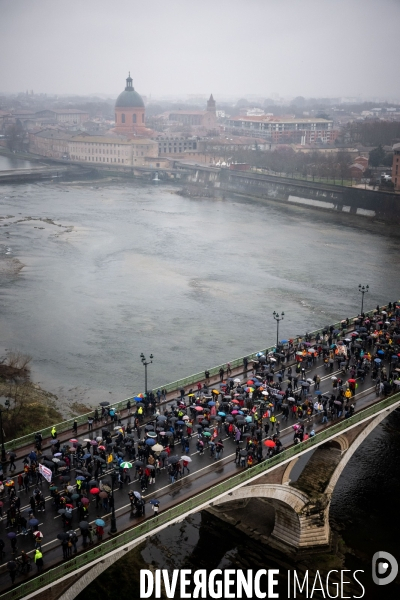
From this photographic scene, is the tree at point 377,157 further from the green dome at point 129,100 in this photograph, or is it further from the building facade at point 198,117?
the building facade at point 198,117

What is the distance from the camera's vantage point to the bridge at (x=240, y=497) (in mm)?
14406

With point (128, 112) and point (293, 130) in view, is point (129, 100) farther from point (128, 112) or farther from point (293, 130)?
point (293, 130)

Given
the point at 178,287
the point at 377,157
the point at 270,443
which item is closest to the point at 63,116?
the point at 377,157

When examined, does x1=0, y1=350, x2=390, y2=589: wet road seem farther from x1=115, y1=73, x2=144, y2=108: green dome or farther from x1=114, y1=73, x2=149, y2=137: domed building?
x1=115, y1=73, x2=144, y2=108: green dome

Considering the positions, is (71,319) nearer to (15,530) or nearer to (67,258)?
(67,258)

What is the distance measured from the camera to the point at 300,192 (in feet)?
247

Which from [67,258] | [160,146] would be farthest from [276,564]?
[160,146]

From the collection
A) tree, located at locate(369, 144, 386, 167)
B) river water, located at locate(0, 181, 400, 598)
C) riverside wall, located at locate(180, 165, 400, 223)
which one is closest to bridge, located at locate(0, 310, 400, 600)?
river water, located at locate(0, 181, 400, 598)

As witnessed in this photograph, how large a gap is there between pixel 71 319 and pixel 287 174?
51.9m

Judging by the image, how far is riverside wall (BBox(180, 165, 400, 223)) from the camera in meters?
66.9

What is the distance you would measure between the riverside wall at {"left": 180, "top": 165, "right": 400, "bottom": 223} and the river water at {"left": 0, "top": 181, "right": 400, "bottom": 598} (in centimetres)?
190

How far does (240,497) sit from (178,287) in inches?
1091

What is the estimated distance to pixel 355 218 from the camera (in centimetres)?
6719

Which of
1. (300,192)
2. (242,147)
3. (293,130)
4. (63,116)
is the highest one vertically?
(63,116)
